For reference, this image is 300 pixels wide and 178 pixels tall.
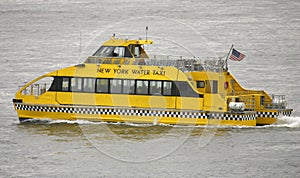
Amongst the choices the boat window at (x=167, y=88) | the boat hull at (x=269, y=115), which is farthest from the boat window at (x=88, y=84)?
the boat hull at (x=269, y=115)

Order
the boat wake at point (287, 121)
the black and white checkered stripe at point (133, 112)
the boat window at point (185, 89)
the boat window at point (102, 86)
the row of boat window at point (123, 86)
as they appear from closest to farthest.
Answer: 1. the black and white checkered stripe at point (133, 112)
2. the boat window at point (185, 89)
3. the row of boat window at point (123, 86)
4. the boat wake at point (287, 121)
5. the boat window at point (102, 86)

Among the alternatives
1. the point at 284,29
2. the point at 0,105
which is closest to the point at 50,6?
the point at 284,29

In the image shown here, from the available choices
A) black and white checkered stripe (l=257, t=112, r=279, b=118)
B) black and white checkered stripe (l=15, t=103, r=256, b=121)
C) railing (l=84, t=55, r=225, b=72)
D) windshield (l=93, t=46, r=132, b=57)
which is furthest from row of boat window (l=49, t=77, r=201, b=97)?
black and white checkered stripe (l=257, t=112, r=279, b=118)

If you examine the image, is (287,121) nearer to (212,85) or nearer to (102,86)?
(212,85)

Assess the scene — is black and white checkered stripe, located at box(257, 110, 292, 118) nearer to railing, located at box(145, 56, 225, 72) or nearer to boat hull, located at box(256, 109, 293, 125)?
boat hull, located at box(256, 109, 293, 125)

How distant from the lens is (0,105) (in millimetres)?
39438

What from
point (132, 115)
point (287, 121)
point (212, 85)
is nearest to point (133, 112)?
point (132, 115)

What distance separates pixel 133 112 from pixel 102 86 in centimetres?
178

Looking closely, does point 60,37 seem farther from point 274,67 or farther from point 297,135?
point 297,135

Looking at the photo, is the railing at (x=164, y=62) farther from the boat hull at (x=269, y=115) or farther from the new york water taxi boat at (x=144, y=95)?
the boat hull at (x=269, y=115)

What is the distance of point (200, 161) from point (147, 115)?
6459 millimetres

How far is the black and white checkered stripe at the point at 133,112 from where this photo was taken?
112 feet

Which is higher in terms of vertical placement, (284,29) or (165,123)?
(284,29)

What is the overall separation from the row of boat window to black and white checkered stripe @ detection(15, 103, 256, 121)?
74 centimetres
